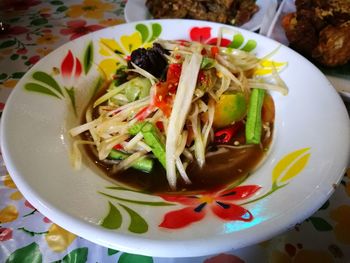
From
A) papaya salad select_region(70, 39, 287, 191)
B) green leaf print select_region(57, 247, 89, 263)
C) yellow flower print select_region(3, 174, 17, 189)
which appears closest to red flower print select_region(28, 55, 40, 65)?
papaya salad select_region(70, 39, 287, 191)

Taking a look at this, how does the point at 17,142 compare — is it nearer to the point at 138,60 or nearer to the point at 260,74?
the point at 138,60

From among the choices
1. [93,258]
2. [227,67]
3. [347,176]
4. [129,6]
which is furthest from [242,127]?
[129,6]

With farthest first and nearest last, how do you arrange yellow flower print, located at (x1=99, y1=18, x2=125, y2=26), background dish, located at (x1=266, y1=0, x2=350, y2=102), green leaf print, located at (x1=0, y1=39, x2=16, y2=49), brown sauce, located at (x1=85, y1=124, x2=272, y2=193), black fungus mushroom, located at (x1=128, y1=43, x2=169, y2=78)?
yellow flower print, located at (x1=99, y1=18, x2=125, y2=26), green leaf print, located at (x1=0, y1=39, x2=16, y2=49), background dish, located at (x1=266, y1=0, x2=350, y2=102), black fungus mushroom, located at (x1=128, y1=43, x2=169, y2=78), brown sauce, located at (x1=85, y1=124, x2=272, y2=193)

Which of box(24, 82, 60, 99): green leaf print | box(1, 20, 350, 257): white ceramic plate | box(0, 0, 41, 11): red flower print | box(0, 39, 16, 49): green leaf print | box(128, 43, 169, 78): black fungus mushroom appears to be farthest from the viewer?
box(0, 0, 41, 11): red flower print

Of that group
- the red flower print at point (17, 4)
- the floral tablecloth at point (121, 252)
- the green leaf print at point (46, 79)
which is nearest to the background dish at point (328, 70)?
the floral tablecloth at point (121, 252)

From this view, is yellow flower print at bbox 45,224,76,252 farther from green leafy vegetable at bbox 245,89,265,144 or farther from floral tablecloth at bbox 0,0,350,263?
green leafy vegetable at bbox 245,89,265,144

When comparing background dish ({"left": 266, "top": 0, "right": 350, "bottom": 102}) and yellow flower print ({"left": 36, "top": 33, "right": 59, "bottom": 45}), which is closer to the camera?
background dish ({"left": 266, "top": 0, "right": 350, "bottom": 102})

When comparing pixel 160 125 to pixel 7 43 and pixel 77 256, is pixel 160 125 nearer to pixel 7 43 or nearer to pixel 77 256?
pixel 77 256
